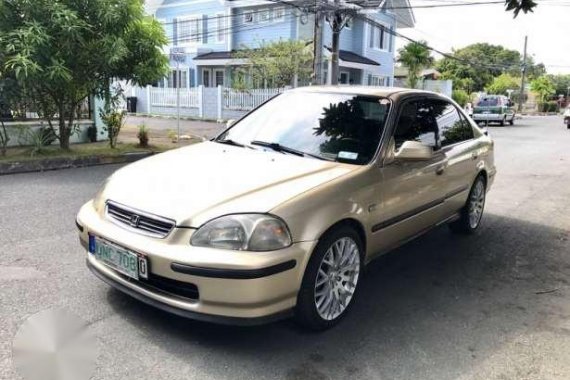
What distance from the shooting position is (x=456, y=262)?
4.98 metres

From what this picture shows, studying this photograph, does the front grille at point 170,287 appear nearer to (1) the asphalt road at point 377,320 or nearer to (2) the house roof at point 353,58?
(1) the asphalt road at point 377,320

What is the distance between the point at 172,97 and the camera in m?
24.8

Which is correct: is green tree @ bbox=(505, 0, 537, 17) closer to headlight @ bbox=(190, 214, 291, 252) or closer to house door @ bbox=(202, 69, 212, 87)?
headlight @ bbox=(190, 214, 291, 252)

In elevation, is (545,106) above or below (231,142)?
above

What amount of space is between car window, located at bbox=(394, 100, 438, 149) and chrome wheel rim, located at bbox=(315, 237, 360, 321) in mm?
1045

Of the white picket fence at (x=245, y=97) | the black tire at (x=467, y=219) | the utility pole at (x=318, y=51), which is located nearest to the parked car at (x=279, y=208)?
the black tire at (x=467, y=219)

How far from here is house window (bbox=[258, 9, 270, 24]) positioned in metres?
25.4

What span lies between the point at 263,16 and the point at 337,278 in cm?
2401

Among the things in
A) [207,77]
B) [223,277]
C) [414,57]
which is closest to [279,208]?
[223,277]

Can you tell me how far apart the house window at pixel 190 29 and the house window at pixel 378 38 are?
9215 millimetres

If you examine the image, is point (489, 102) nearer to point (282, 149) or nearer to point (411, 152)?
point (411, 152)

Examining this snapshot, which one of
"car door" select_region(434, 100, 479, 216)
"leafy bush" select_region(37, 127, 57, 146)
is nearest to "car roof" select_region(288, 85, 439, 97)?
"car door" select_region(434, 100, 479, 216)

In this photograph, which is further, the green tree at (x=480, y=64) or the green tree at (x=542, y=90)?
the green tree at (x=480, y=64)

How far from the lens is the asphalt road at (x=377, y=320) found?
301 centimetres
